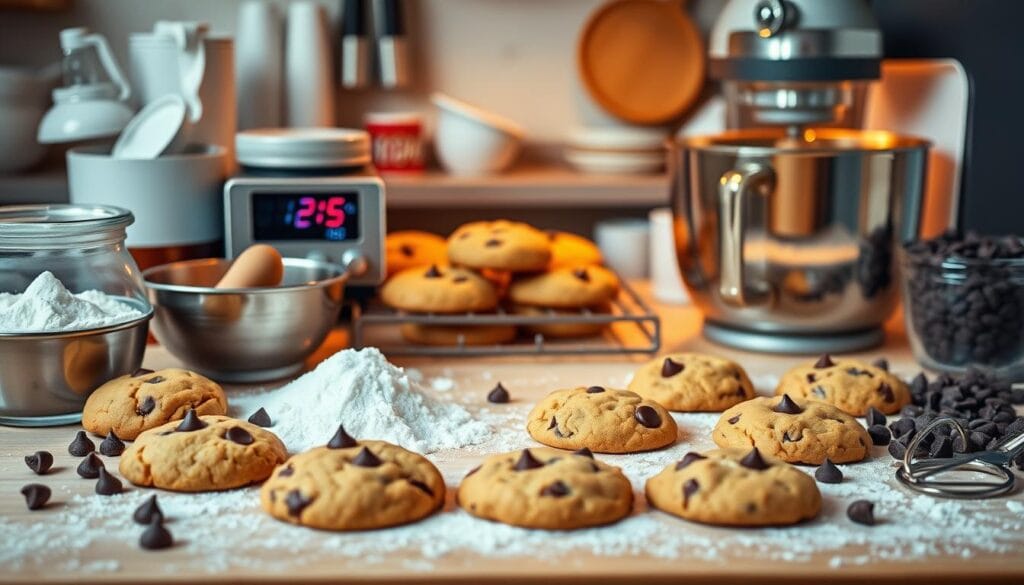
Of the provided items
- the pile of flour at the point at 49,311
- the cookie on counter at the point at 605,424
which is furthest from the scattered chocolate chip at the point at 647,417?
the pile of flour at the point at 49,311

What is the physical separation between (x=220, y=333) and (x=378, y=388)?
0.83 feet

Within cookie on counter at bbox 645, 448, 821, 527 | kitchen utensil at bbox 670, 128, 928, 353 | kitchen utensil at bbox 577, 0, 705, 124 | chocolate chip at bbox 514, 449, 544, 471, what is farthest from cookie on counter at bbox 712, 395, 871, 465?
kitchen utensil at bbox 577, 0, 705, 124

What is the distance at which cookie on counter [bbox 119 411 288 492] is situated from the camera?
1.08 meters

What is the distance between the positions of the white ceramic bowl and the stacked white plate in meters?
0.13

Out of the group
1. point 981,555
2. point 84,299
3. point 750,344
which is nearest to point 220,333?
point 84,299

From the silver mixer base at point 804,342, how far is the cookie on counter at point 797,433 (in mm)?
385

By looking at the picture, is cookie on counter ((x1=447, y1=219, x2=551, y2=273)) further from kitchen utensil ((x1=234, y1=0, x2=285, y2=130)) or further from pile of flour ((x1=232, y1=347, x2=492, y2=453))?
kitchen utensil ((x1=234, y1=0, x2=285, y2=130))

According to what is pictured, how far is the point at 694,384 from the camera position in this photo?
137cm

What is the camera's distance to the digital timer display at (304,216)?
161 centimetres

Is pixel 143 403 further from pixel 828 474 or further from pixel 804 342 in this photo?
pixel 804 342

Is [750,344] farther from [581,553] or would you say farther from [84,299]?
[84,299]

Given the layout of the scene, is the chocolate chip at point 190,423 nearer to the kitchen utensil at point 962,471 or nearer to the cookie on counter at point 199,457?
the cookie on counter at point 199,457

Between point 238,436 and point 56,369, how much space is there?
27 centimetres

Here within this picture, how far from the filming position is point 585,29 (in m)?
2.12
